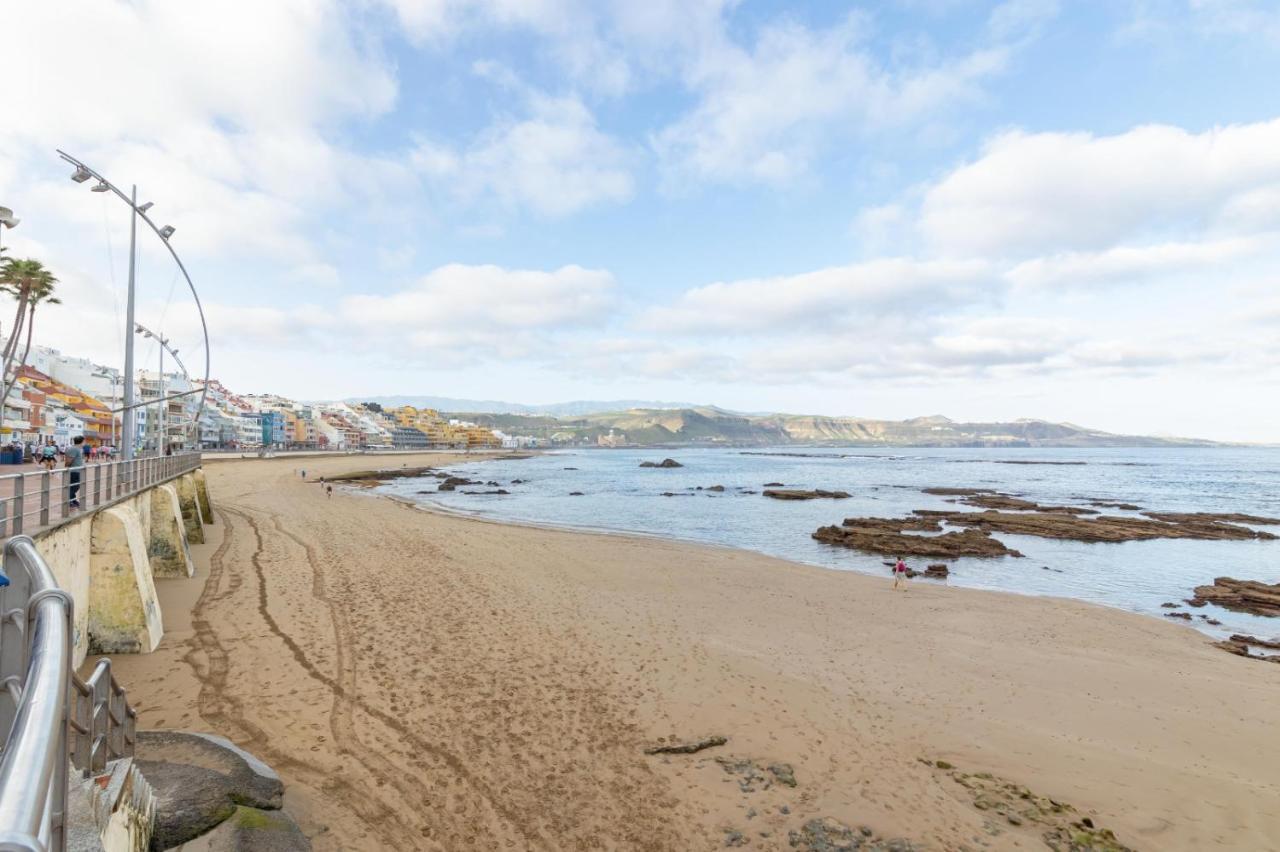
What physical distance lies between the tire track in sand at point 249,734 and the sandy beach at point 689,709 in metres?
0.03

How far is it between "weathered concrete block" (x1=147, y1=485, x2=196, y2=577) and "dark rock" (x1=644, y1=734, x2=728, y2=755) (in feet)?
44.5

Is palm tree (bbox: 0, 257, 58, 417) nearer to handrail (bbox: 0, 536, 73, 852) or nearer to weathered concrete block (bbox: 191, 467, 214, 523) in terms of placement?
weathered concrete block (bbox: 191, 467, 214, 523)

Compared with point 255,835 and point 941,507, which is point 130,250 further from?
point 941,507

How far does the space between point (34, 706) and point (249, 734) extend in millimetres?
7968

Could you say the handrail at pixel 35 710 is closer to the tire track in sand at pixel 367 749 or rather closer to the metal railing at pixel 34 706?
the metal railing at pixel 34 706

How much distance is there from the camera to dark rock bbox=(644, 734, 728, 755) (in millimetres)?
8258

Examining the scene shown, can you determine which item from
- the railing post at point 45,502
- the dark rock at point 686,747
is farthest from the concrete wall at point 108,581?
the dark rock at point 686,747

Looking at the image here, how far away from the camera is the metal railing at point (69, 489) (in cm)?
784

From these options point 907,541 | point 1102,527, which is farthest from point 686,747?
point 1102,527

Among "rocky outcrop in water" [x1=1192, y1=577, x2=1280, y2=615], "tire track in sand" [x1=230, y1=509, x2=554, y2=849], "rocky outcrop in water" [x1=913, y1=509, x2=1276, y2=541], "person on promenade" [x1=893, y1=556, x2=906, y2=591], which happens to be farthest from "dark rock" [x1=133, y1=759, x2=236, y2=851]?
"rocky outcrop in water" [x1=913, y1=509, x2=1276, y2=541]

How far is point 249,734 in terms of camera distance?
7.87m

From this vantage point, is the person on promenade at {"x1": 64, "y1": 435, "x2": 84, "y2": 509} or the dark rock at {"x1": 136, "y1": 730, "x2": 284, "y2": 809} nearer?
the dark rock at {"x1": 136, "y1": 730, "x2": 284, "y2": 809}

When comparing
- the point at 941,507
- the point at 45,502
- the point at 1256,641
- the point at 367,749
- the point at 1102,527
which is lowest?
the point at 941,507

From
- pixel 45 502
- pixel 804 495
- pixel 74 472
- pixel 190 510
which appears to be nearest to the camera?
pixel 45 502
